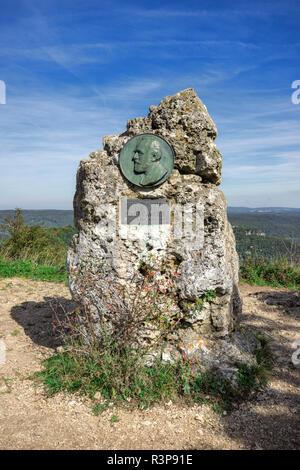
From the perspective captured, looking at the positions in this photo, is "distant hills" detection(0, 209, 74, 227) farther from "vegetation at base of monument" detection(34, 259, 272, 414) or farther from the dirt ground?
"vegetation at base of monument" detection(34, 259, 272, 414)

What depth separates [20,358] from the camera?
15.6 ft

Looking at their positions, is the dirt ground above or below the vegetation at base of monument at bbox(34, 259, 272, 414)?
below

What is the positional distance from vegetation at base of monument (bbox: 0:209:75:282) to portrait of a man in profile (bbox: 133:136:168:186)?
5.70 metres

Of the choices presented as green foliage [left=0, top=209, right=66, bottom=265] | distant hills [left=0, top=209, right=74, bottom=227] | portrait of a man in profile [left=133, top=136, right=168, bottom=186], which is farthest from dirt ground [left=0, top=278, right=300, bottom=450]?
distant hills [left=0, top=209, right=74, bottom=227]

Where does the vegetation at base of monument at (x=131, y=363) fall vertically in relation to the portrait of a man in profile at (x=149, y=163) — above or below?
below

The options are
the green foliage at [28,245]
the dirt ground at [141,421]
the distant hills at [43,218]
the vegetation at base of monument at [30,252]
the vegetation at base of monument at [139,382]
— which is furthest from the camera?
the distant hills at [43,218]

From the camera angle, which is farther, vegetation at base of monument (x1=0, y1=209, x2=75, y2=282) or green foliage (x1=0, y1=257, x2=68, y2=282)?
vegetation at base of monument (x1=0, y1=209, x2=75, y2=282)

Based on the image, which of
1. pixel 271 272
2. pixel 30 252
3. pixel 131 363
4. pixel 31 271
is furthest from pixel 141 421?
pixel 30 252

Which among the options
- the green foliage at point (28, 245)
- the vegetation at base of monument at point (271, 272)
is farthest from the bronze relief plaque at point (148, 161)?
the green foliage at point (28, 245)

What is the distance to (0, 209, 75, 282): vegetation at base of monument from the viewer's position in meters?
9.28

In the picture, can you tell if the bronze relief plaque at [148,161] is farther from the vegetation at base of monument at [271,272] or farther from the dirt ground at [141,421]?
the vegetation at base of monument at [271,272]

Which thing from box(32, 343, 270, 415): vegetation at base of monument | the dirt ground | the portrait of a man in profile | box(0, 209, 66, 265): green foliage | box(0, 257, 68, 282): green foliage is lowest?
the dirt ground

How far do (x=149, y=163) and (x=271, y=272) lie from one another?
668cm

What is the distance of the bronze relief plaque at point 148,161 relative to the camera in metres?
4.24
